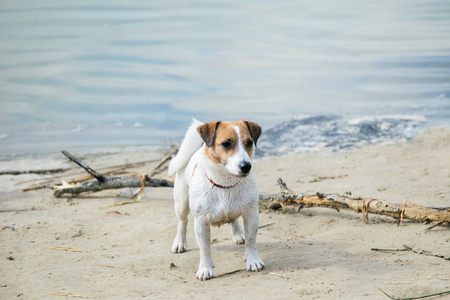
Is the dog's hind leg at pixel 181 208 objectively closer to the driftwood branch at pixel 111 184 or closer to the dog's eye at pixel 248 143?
the dog's eye at pixel 248 143

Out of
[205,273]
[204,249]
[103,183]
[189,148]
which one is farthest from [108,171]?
[205,273]

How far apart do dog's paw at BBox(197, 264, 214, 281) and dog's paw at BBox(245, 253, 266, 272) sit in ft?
1.08

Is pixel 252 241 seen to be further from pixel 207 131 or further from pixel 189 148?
pixel 189 148

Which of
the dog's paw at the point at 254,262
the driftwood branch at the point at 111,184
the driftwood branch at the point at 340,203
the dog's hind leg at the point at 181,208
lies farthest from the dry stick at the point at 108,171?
the dog's paw at the point at 254,262

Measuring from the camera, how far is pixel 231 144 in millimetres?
4156

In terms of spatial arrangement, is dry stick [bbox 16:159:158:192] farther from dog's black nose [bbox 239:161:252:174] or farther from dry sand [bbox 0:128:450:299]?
dog's black nose [bbox 239:161:252:174]

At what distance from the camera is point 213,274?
4426 mm

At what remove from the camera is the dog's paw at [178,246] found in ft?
16.9

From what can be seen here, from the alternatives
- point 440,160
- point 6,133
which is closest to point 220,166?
point 440,160

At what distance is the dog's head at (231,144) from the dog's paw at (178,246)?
1267mm

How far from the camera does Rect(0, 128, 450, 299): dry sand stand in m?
3.94

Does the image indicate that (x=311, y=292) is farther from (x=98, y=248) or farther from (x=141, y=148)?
(x=141, y=148)

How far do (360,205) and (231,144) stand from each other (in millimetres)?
1889

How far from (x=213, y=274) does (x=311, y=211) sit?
1940 mm
